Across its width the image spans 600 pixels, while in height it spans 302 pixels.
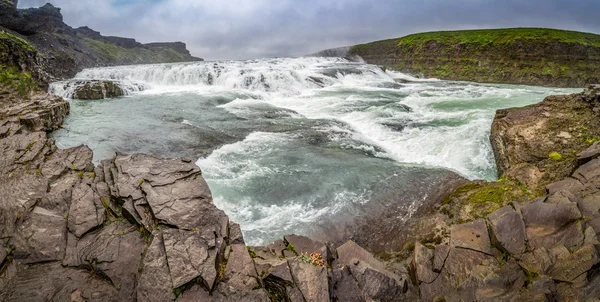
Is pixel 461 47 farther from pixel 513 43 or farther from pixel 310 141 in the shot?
pixel 310 141

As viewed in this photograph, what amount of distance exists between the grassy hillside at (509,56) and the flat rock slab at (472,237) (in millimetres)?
44638

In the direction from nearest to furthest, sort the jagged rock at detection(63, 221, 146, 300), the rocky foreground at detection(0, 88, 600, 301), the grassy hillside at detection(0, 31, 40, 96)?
the rocky foreground at detection(0, 88, 600, 301) → the jagged rock at detection(63, 221, 146, 300) → the grassy hillside at detection(0, 31, 40, 96)

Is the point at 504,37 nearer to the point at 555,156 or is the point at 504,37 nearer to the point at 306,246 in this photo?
the point at 555,156

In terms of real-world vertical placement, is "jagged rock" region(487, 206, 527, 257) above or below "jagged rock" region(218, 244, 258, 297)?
above

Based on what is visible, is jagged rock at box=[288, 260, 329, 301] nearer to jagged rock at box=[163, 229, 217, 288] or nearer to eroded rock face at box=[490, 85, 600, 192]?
jagged rock at box=[163, 229, 217, 288]

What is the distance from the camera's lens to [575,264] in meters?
3.84

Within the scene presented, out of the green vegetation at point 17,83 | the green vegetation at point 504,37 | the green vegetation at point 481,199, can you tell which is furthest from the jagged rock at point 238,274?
the green vegetation at point 504,37

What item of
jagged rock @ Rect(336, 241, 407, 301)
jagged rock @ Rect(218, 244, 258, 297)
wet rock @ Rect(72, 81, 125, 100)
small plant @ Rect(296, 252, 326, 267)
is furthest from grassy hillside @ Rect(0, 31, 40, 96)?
→ jagged rock @ Rect(336, 241, 407, 301)

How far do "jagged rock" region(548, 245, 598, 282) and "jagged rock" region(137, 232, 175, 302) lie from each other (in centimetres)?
545

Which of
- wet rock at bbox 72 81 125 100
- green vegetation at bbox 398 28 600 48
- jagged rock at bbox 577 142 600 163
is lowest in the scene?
jagged rock at bbox 577 142 600 163

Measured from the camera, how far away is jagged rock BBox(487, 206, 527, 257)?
471cm

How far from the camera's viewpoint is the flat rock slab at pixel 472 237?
502cm

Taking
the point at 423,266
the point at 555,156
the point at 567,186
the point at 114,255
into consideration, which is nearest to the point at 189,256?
the point at 114,255

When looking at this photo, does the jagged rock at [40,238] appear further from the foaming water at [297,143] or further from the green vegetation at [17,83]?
the green vegetation at [17,83]
